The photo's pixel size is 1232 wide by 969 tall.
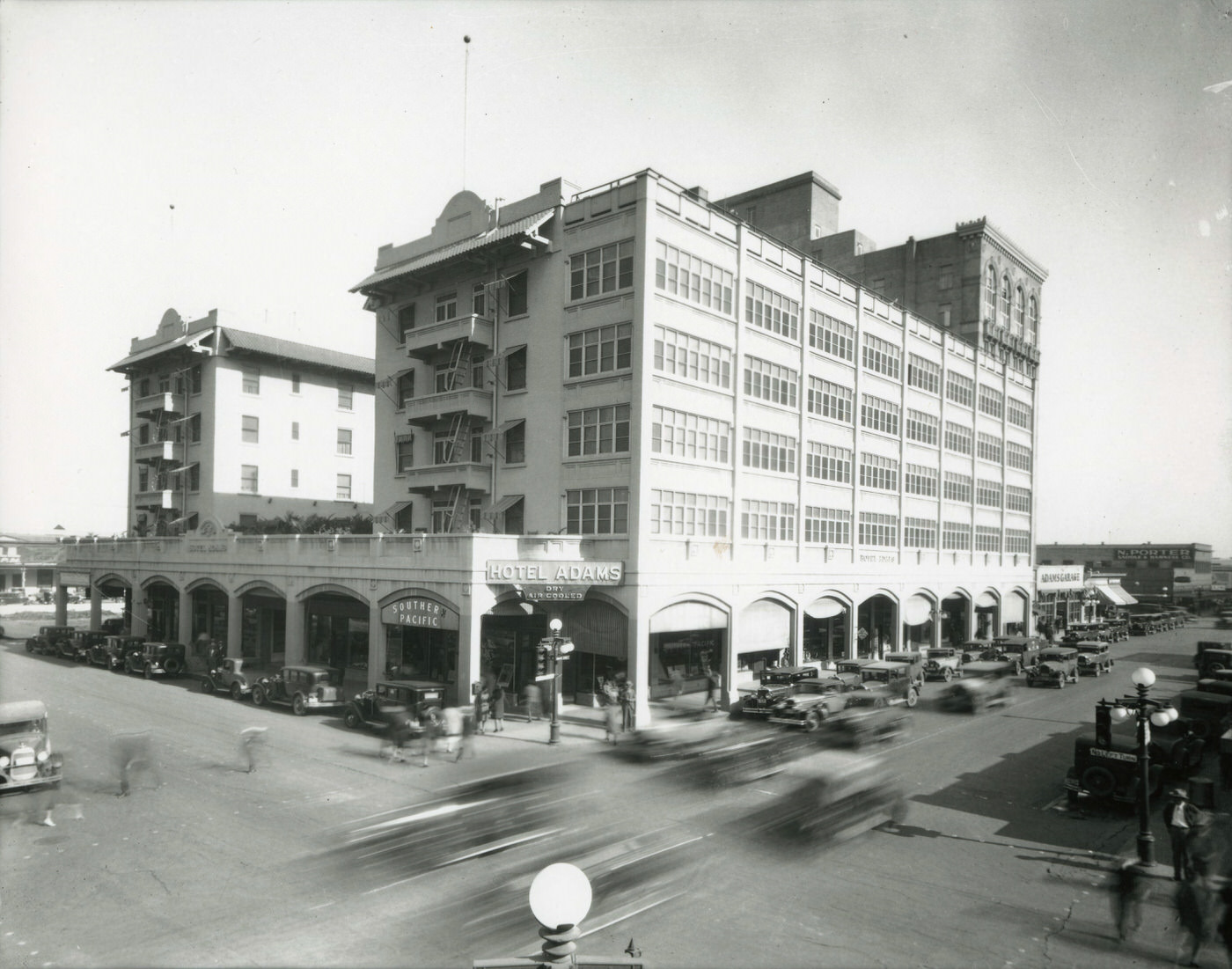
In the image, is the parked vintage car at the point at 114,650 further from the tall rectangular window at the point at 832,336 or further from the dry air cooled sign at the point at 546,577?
the tall rectangular window at the point at 832,336

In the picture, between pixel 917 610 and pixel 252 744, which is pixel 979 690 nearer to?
pixel 917 610

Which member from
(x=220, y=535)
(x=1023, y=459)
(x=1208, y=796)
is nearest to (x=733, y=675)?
(x=1208, y=796)

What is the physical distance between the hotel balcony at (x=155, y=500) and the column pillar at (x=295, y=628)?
21.2 meters

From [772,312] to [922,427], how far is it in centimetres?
1820

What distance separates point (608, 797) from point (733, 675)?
59.6 feet

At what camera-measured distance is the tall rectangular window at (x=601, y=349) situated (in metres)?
30.1

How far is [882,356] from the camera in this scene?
4512cm

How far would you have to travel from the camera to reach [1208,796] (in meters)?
15.8

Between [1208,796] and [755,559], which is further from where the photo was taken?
[755,559]

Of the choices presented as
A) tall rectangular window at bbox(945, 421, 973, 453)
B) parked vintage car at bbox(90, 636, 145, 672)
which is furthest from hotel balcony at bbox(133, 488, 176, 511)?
tall rectangular window at bbox(945, 421, 973, 453)

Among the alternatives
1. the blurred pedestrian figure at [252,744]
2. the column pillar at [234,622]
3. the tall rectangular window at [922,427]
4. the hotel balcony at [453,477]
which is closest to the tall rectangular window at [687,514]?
the hotel balcony at [453,477]

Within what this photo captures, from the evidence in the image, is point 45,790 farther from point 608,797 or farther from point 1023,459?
point 1023,459

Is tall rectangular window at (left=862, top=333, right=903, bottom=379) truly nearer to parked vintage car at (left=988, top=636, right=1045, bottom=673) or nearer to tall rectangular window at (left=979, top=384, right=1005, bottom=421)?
tall rectangular window at (left=979, top=384, right=1005, bottom=421)

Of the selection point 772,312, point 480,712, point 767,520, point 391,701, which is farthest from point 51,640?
point 772,312
